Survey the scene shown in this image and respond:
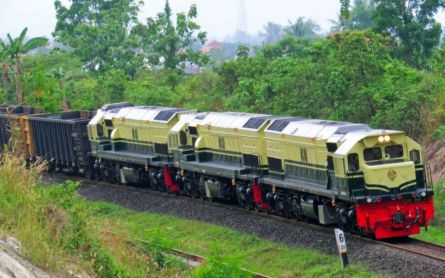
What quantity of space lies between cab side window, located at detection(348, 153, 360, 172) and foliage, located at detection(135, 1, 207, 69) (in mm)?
38827

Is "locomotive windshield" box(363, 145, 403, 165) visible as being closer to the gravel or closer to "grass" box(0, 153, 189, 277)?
the gravel

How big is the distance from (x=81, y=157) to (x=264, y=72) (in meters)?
11.5

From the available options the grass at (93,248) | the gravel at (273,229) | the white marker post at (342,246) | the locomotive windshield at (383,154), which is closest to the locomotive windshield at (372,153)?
the locomotive windshield at (383,154)

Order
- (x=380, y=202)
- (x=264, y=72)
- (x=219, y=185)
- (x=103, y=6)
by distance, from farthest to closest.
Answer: (x=103, y=6)
(x=264, y=72)
(x=219, y=185)
(x=380, y=202)

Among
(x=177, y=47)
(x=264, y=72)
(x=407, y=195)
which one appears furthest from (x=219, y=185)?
(x=177, y=47)

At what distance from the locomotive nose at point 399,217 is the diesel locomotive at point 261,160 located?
24mm

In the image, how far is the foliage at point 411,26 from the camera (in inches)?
1786

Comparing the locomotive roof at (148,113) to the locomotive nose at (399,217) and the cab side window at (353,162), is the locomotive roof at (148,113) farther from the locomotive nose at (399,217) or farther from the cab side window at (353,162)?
the locomotive nose at (399,217)

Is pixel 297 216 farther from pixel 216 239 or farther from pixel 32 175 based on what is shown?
pixel 32 175

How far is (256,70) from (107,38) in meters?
22.2

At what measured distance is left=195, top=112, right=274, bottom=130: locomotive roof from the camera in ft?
95.4

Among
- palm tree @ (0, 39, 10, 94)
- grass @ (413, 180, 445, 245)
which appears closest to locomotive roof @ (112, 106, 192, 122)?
grass @ (413, 180, 445, 245)

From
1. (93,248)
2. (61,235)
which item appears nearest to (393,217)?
(93,248)

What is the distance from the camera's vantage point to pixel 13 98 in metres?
60.8
